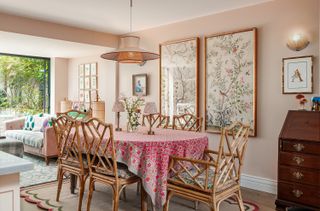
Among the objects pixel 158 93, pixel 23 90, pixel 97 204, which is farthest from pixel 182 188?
pixel 23 90

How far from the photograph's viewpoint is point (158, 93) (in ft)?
17.5

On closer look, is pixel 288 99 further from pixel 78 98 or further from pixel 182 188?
pixel 78 98

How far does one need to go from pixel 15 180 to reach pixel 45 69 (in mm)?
7016

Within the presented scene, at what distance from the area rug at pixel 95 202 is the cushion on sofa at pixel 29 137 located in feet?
5.34

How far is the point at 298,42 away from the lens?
354cm

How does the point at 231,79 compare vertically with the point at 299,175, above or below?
above

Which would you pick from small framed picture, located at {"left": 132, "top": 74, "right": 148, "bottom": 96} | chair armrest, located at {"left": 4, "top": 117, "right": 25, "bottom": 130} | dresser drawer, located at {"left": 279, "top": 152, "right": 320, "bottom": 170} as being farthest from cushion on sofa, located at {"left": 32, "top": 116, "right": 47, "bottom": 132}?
dresser drawer, located at {"left": 279, "top": 152, "right": 320, "bottom": 170}

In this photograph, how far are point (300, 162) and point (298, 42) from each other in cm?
145

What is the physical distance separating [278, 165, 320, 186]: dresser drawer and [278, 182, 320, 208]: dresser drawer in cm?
5

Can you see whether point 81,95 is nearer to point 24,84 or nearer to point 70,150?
point 24,84

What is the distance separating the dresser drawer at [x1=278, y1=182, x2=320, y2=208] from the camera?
2.88 meters

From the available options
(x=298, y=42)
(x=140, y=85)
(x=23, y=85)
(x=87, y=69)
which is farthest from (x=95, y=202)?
(x=23, y=85)

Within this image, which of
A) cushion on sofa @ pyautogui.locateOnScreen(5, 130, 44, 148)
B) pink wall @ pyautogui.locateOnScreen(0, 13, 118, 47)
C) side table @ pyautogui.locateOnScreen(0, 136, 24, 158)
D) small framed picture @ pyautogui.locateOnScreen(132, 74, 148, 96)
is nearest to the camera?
side table @ pyautogui.locateOnScreen(0, 136, 24, 158)

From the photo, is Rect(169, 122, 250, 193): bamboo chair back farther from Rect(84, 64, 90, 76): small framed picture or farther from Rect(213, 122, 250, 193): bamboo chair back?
Rect(84, 64, 90, 76): small framed picture
